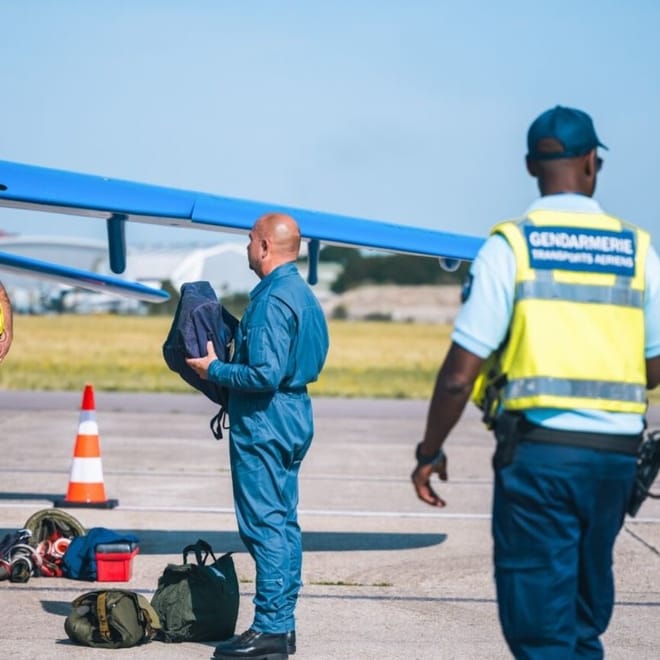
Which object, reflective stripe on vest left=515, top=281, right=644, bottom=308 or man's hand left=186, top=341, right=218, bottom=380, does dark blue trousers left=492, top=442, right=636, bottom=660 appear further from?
man's hand left=186, top=341, right=218, bottom=380

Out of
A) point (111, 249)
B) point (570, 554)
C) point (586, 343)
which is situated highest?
point (111, 249)

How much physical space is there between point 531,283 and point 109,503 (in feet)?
20.8

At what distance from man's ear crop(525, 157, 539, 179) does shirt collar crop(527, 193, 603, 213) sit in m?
0.09

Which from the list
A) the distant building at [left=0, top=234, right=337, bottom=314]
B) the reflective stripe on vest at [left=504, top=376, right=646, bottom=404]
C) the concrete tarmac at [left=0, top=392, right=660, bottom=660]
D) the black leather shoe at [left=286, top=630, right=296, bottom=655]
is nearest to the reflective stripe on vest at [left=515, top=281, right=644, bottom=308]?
the reflective stripe on vest at [left=504, top=376, right=646, bottom=404]

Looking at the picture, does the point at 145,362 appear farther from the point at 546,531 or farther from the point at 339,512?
the point at 546,531

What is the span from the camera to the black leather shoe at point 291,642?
557cm

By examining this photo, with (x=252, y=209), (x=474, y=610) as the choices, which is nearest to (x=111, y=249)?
(x=252, y=209)

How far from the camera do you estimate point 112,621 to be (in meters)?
5.70

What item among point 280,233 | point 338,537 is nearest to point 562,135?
point 280,233

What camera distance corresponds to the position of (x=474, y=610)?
6648 millimetres

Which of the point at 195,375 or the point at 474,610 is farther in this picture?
the point at 474,610

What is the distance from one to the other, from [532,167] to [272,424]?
1880 millimetres

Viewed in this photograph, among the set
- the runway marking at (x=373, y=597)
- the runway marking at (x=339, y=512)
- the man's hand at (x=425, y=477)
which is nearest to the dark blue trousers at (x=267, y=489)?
the runway marking at (x=373, y=597)

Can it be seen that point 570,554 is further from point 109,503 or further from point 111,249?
point 109,503
